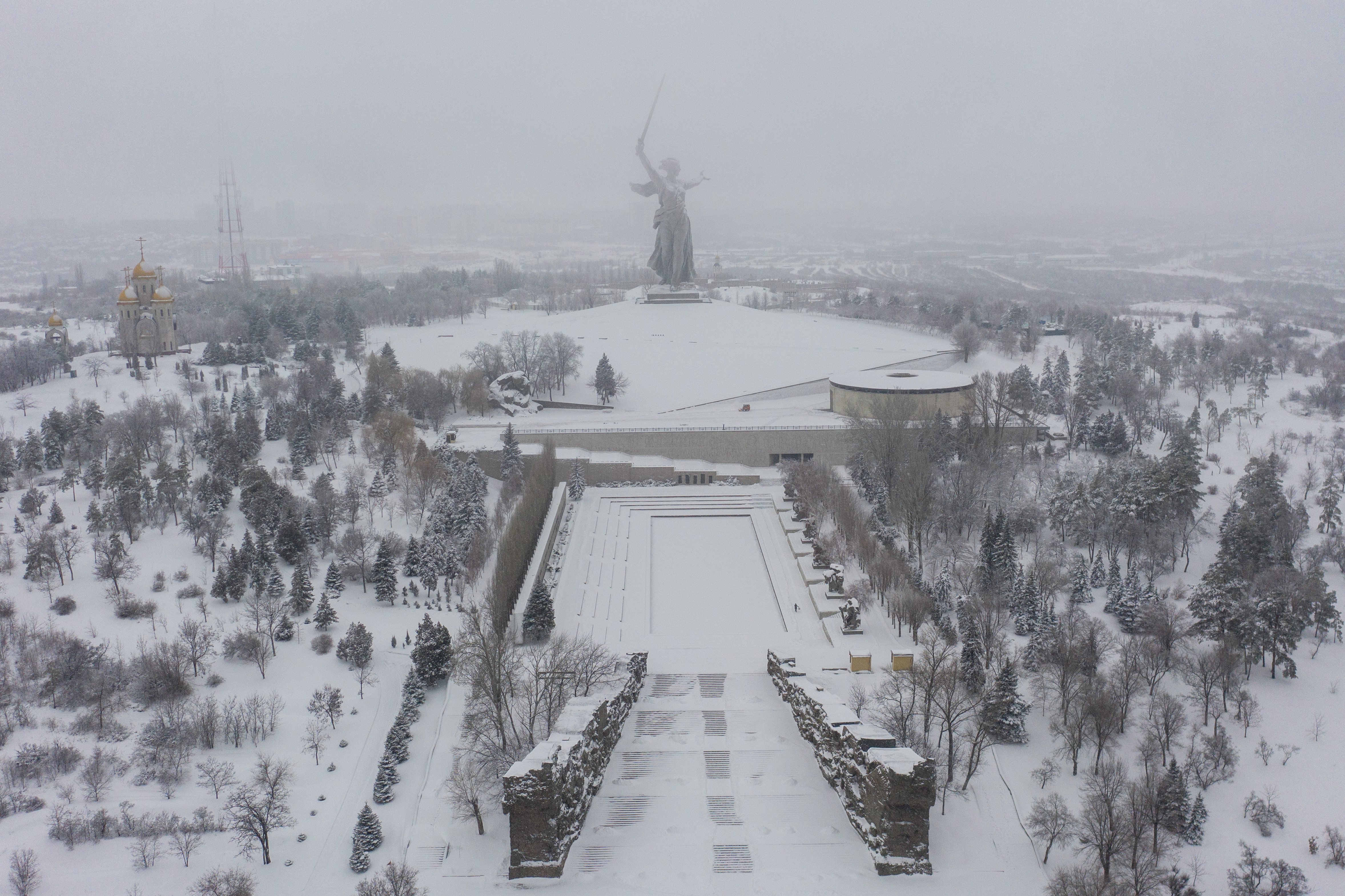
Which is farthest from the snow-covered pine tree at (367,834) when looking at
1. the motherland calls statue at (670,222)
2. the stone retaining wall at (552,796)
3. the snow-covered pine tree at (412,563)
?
the motherland calls statue at (670,222)

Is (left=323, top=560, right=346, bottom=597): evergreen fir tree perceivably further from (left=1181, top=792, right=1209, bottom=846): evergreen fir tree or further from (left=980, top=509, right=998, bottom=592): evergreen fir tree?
(left=1181, top=792, right=1209, bottom=846): evergreen fir tree

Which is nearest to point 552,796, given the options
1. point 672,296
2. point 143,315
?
point 143,315

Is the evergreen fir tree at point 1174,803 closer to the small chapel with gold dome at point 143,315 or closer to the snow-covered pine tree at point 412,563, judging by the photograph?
the snow-covered pine tree at point 412,563

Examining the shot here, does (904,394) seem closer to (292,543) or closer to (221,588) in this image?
(292,543)

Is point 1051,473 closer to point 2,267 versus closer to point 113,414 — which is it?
point 113,414

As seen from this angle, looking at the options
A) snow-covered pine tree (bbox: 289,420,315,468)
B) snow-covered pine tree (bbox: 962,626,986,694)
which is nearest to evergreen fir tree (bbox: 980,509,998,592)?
snow-covered pine tree (bbox: 962,626,986,694)

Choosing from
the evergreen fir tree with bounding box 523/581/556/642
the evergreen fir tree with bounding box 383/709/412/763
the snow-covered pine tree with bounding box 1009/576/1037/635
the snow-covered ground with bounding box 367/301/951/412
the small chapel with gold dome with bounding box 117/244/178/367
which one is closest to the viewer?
the evergreen fir tree with bounding box 383/709/412/763

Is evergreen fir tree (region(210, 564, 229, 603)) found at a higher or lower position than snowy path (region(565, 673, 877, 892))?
higher
